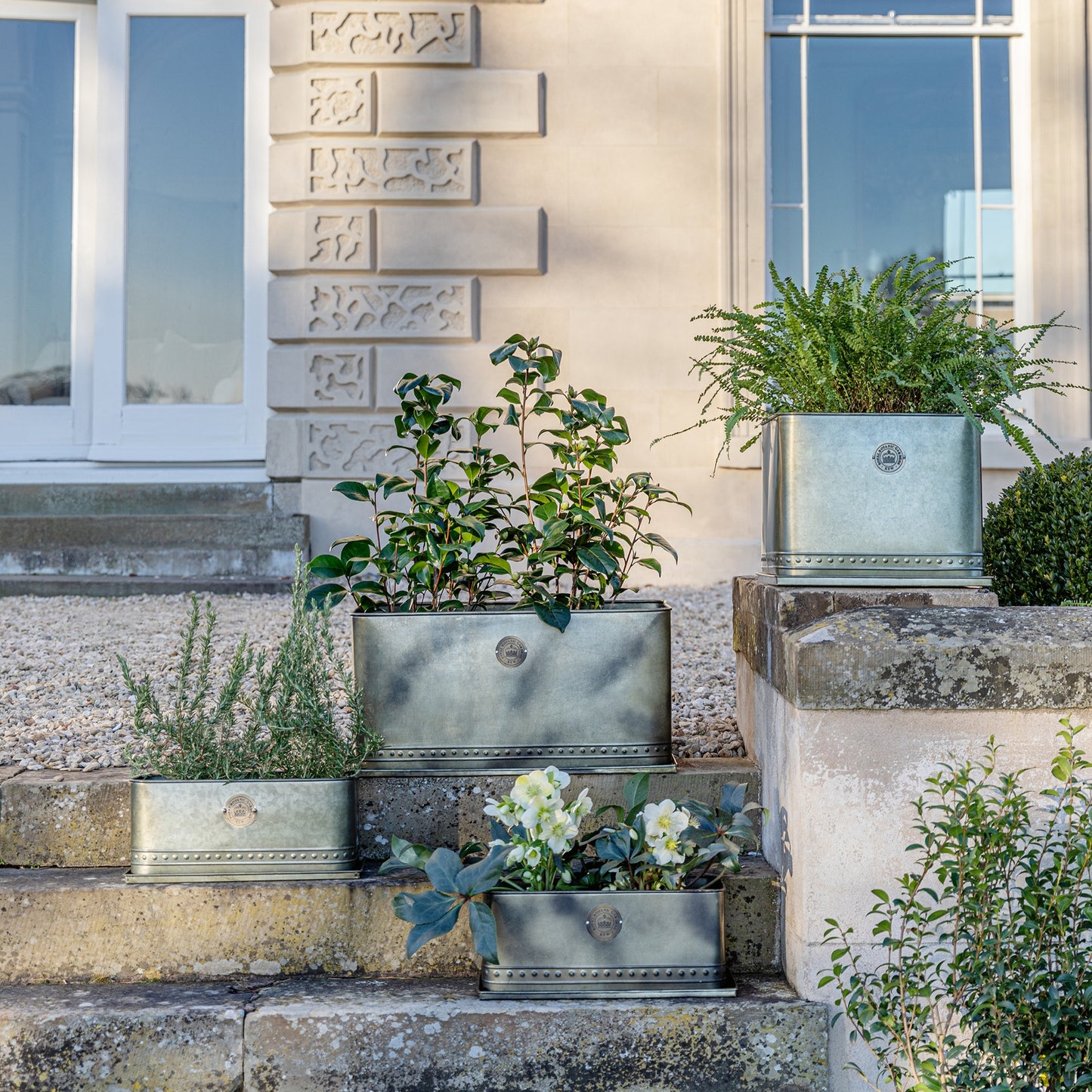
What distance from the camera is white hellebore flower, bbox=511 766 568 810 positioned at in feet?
6.70

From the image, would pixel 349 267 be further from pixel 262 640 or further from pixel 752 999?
pixel 752 999

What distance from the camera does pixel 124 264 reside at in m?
6.62

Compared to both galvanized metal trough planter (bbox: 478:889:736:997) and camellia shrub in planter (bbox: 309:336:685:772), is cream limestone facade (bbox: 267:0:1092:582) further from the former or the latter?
galvanized metal trough planter (bbox: 478:889:736:997)

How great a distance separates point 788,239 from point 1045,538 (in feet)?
14.3

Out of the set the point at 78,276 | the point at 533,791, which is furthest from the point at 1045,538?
the point at 78,276

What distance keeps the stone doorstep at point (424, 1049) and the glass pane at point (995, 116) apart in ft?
19.1

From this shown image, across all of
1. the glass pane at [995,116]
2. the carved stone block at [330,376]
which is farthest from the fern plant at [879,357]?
the glass pane at [995,116]

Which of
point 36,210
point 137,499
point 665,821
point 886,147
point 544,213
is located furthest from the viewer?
point 36,210

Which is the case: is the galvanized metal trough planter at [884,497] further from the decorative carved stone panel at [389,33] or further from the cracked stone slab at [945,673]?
the decorative carved stone panel at [389,33]

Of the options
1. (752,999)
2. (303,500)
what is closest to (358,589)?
(752,999)

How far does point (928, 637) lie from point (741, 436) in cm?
415

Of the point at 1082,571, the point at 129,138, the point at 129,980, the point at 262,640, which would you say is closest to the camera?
the point at 129,980

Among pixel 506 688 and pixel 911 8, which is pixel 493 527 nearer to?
pixel 506 688

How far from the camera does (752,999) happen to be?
200 cm
